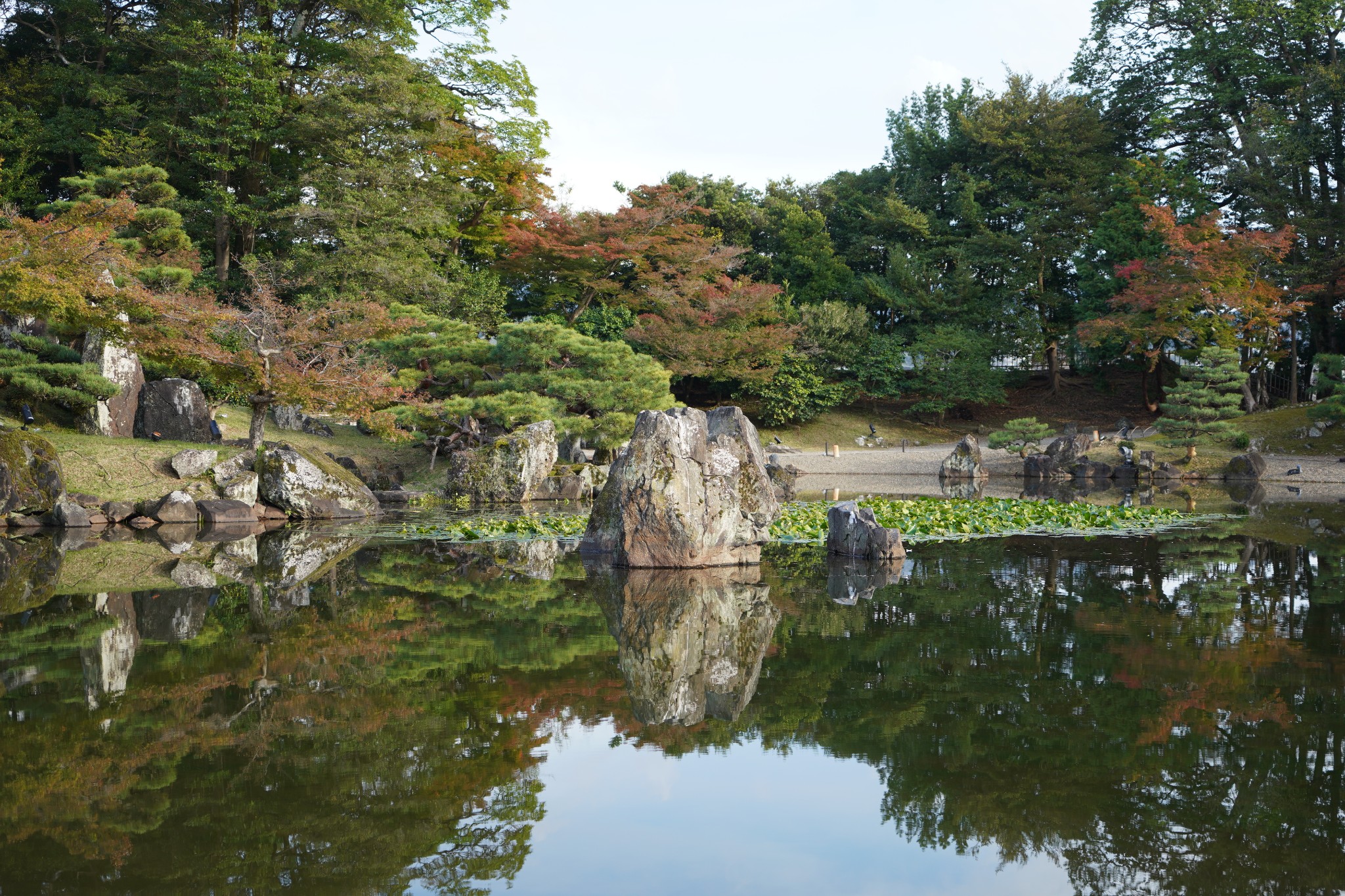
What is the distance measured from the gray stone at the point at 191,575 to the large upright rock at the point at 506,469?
7.15m

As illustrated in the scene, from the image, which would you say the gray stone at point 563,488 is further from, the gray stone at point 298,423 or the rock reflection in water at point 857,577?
the rock reflection in water at point 857,577

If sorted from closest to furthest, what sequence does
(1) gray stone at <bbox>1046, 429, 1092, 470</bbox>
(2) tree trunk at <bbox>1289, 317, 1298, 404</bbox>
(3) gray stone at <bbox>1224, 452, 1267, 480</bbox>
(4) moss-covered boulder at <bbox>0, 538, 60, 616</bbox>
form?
(4) moss-covered boulder at <bbox>0, 538, 60, 616</bbox> → (3) gray stone at <bbox>1224, 452, 1267, 480</bbox> → (1) gray stone at <bbox>1046, 429, 1092, 470</bbox> → (2) tree trunk at <bbox>1289, 317, 1298, 404</bbox>

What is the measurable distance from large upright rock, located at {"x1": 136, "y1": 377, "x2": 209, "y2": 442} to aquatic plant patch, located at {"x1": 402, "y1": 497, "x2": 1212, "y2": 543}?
671cm

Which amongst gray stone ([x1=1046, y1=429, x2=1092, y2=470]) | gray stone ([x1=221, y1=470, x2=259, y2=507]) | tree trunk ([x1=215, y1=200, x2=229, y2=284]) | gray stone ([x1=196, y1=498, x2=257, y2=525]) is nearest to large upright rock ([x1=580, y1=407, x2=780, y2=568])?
gray stone ([x1=196, y1=498, x2=257, y2=525])

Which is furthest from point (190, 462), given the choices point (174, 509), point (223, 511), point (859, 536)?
point (859, 536)

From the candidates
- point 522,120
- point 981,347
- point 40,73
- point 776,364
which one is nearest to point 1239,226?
point 981,347

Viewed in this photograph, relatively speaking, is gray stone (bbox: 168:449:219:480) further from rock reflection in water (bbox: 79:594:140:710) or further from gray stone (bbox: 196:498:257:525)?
rock reflection in water (bbox: 79:594:140:710)

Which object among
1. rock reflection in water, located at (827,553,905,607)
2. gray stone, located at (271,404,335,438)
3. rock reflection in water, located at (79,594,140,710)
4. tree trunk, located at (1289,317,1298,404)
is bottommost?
rock reflection in water, located at (827,553,905,607)

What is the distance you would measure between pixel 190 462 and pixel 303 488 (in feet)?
5.87

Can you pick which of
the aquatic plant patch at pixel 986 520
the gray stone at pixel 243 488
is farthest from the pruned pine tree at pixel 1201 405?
the gray stone at pixel 243 488

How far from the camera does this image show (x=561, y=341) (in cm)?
1900

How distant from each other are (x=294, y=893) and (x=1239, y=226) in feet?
106

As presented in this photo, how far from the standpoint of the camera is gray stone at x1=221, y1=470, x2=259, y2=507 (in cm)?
1366

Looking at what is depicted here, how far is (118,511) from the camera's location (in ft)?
42.2
